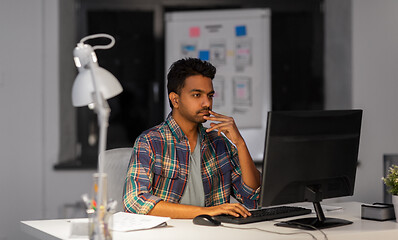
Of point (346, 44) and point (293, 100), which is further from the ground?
point (346, 44)

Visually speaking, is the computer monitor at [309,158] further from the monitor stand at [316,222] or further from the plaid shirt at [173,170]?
the plaid shirt at [173,170]

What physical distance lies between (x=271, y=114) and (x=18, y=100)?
2877 millimetres

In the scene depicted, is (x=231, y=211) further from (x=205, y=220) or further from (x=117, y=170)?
(x=117, y=170)

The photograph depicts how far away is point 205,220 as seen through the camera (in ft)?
7.39

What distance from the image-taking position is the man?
104 inches

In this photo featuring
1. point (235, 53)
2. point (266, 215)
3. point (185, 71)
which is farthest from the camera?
point (235, 53)

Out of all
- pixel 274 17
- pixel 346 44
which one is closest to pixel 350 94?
pixel 346 44

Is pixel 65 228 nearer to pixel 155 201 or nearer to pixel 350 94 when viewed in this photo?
pixel 155 201

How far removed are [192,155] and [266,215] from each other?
1.75 ft

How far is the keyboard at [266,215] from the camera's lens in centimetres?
229

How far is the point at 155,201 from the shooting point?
2.43 m

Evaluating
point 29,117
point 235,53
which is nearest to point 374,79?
point 235,53

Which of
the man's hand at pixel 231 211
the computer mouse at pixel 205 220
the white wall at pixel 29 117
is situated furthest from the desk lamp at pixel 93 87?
the white wall at pixel 29 117

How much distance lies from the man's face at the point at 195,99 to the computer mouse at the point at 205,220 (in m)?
0.55
